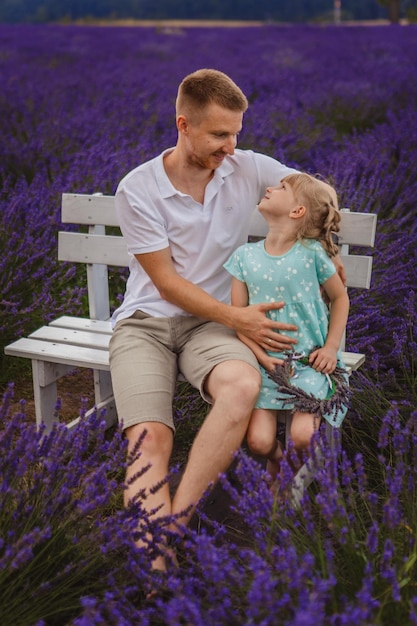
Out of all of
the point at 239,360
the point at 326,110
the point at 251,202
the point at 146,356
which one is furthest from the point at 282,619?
the point at 326,110

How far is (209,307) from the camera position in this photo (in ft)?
7.85

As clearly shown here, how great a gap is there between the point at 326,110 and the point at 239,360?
4601 millimetres

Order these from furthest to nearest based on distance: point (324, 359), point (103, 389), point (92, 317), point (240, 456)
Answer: point (92, 317) < point (103, 389) < point (324, 359) < point (240, 456)

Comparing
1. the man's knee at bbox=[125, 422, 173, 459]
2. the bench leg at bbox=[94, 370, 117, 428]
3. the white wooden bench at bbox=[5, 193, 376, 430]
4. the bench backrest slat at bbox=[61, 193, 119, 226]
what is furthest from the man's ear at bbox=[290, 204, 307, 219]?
the bench leg at bbox=[94, 370, 117, 428]

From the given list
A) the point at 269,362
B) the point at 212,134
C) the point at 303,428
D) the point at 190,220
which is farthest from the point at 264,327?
the point at 212,134

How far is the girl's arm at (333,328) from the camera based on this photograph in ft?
7.56

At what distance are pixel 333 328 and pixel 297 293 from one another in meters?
0.15

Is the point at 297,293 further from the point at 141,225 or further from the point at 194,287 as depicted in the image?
the point at 141,225

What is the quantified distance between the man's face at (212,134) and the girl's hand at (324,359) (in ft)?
2.14

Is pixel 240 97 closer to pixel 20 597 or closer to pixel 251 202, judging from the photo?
pixel 251 202

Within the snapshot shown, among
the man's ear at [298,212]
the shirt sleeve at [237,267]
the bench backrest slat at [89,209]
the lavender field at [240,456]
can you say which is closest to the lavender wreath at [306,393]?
the lavender field at [240,456]

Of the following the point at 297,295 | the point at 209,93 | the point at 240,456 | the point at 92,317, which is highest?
the point at 209,93

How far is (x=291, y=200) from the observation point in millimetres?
2352

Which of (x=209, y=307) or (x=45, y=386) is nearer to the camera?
(x=209, y=307)
